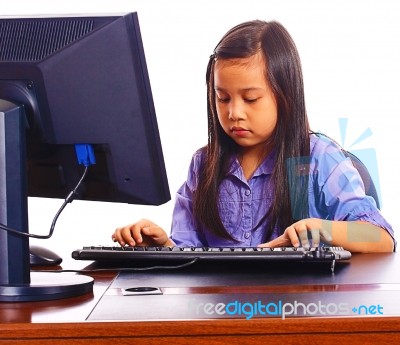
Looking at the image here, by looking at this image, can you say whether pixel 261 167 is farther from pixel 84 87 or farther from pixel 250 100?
pixel 84 87

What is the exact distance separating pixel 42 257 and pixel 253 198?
0.73 m

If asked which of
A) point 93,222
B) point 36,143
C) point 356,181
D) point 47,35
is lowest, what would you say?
point 93,222

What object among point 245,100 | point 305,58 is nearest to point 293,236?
point 245,100

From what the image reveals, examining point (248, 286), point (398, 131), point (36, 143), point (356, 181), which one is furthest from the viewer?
point (398, 131)

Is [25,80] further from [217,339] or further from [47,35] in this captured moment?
[217,339]

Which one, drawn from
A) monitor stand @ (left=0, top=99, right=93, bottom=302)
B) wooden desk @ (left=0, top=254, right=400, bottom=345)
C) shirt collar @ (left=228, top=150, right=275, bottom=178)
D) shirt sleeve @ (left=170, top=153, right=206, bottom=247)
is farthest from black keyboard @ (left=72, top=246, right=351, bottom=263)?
shirt collar @ (left=228, top=150, right=275, bottom=178)

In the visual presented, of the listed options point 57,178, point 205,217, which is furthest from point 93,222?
point 57,178

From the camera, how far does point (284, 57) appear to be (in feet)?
6.29

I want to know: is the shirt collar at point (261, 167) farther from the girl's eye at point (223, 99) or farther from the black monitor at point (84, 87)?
the black monitor at point (84, 87)

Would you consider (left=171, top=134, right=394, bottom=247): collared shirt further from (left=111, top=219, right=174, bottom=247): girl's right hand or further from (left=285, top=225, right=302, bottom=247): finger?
(left=285, top=225, right=302, bottom=247): finger

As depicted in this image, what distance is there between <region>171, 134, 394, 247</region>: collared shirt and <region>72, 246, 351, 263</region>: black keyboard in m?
0.60

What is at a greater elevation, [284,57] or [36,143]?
[284,57]

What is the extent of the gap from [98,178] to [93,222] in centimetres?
176

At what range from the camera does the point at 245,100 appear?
1.79 meters
